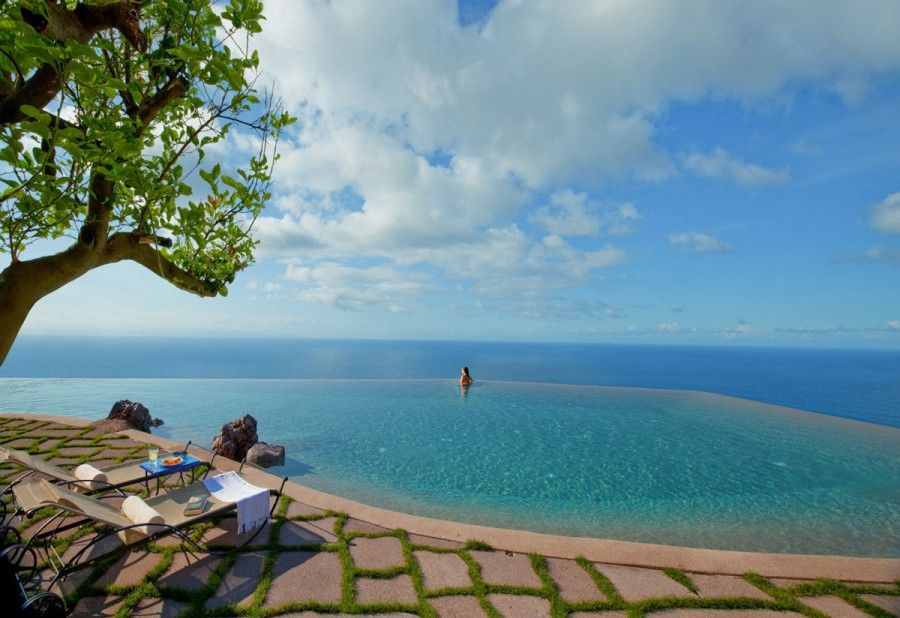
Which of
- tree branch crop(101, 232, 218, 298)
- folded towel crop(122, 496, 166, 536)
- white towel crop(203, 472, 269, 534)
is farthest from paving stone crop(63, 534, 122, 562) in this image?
tree branch crop(101, 232, 218, 298)

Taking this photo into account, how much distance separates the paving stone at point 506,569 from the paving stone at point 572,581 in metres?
0.24

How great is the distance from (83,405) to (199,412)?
566cm

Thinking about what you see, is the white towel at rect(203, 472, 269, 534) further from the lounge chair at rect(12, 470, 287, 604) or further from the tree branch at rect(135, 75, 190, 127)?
the tree branch at rect(135, 75, 190, 127)

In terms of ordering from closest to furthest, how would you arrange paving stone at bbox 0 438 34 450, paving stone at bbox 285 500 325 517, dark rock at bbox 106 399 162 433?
paving stone at bbox 285 500 325 517 < paving stone at bbox 0 438 34 450 < dark rock at bbox 106 399 162 433

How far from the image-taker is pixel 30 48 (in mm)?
1914

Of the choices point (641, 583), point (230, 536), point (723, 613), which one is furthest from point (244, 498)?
point (723, 613)

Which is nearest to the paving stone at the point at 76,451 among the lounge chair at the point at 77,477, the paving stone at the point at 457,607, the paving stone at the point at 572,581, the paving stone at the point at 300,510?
the lounge chair at the point at 77,477

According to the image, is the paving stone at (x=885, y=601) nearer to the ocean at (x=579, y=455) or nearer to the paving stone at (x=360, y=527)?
the ocean at (x=579, y=455)

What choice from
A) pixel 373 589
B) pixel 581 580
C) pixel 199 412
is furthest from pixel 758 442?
pixel 199 412

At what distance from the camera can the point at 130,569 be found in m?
4.25

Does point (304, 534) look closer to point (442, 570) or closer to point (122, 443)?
point (442, 570)

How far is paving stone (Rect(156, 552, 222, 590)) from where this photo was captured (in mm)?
4059

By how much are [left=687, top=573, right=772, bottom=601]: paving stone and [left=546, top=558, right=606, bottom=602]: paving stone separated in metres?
1.14

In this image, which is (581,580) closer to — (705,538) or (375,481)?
(705,538)
